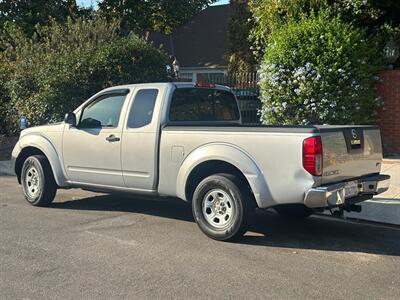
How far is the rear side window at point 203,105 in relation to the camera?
278 inches

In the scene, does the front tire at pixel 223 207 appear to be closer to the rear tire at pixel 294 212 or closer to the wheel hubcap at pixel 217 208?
the wheel hubcap at pixel 217 208

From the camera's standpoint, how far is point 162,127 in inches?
267

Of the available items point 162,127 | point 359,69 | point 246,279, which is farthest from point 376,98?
point 246,279

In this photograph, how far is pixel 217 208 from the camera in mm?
6254

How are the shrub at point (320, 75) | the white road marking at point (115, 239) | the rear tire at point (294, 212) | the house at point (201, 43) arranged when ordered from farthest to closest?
the house at point (201, 43), the shrub at point (320, 75), the rear tire at point (294, 212), the white road marking at point (115, 239)

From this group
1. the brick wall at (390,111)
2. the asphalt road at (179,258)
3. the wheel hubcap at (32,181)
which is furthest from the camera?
the brick wall at (390,111)

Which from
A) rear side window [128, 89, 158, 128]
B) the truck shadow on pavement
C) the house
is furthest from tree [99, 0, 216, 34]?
rear side window [128, 89, 158, 128]

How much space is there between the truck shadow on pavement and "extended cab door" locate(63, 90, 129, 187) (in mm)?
730

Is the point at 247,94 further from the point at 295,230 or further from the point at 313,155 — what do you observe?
the point at 313,155

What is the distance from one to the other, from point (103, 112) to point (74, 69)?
311 inches

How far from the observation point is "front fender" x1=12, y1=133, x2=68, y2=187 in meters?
7.91

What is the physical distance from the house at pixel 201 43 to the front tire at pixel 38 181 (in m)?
22.2

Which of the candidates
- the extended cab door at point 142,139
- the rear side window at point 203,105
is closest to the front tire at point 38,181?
the extended cab door at point 142,139

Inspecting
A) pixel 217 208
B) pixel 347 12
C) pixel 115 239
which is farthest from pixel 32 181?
pixel 347 12
